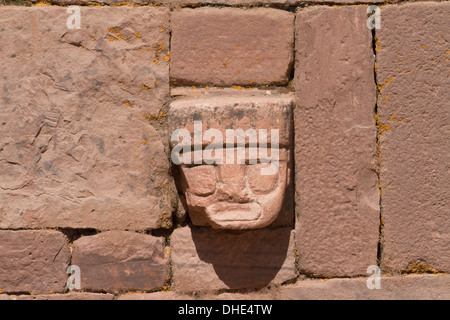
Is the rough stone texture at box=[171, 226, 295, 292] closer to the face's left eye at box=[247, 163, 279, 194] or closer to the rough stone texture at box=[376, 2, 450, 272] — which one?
the face's left eye at box=[247, 163, 279, 194]

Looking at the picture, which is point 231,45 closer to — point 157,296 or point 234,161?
point 234,161

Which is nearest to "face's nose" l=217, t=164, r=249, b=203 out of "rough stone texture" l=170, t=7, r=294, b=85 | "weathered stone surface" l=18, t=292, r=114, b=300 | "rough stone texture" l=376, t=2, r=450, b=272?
"rough stone texture" l=170, t=7, r=294, b=85

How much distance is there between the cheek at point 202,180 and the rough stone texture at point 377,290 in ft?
2.22

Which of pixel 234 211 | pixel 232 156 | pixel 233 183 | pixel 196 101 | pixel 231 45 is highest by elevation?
pixel 231 45

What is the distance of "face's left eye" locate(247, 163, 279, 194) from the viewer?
82.8 inches

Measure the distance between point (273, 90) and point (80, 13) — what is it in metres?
0.99

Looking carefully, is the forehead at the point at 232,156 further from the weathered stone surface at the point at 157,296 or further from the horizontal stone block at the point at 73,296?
the horizontal stone block at the point at 73,296

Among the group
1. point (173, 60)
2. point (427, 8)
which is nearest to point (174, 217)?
→ point (173, 60)

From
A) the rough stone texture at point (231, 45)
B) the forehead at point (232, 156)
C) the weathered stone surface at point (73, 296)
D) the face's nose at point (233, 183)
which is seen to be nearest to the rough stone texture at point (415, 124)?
the rough stone texture at point (231, 45)

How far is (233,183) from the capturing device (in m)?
2.08

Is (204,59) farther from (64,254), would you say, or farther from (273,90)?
(64,254)

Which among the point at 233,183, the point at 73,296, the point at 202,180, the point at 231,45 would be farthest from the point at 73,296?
the point at 231,45

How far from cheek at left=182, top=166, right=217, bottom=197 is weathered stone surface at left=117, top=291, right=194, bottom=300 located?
58cm

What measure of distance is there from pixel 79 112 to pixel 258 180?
913 millimetres
